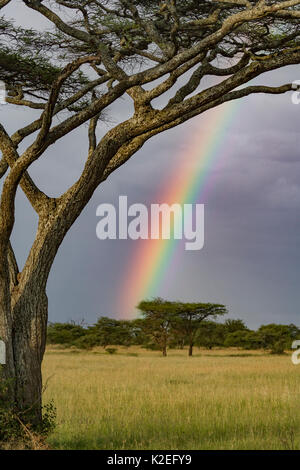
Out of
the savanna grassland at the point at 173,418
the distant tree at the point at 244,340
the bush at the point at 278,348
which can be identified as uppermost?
the distant tree at the point at 244,340

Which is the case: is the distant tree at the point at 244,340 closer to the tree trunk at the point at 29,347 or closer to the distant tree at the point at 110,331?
→ the distant tree at the point at 110,331

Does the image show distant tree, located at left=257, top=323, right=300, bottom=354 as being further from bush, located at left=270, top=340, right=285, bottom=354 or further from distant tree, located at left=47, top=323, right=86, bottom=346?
distant tree, located at left=47, top=323, right=86, bottom=346

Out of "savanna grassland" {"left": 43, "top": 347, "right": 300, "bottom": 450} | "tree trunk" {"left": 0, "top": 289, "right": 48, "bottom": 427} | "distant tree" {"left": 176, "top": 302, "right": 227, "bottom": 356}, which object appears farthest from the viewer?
"distant tree" {"left": 176, "top": 302, "right": 227, "bottom": 356}

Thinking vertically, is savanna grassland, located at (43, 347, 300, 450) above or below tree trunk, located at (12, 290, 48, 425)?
below

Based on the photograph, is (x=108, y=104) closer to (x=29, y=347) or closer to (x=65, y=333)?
(x=29, y=347)

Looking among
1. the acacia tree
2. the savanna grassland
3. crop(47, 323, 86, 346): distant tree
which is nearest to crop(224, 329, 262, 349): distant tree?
crop(47, 323, 86, 346): distant tree

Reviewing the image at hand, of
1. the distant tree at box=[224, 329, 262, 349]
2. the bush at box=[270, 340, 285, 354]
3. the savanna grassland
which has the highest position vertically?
the distant tree at box=[224, 329, 262, 349]

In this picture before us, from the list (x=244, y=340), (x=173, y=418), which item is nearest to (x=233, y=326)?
(x=244, y=340)

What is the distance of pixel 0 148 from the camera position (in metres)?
9.80

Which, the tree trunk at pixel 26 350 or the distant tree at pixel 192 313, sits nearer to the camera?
the tree trunk at pixel 26 350

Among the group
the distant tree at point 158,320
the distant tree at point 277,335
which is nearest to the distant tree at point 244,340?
the distant tree at point 277,335

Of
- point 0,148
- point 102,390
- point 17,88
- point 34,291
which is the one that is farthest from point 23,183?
point 102,390

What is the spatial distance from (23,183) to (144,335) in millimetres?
42916
